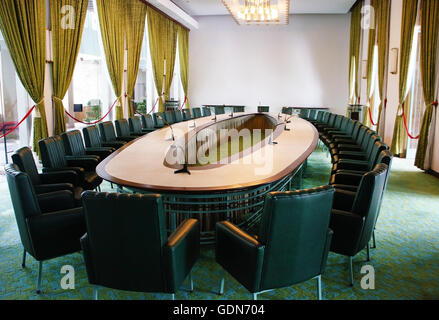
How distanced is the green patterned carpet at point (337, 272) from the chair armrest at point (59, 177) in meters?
0.57

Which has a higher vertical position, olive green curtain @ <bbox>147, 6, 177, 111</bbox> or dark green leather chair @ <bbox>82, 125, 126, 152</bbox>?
olive green curtain @ <bbox>147, 6, 177, 111</bbox>

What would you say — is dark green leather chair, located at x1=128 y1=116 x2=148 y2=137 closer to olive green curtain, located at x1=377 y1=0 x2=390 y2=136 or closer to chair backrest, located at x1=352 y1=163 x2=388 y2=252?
chair backrest, located at x1=352 y1=163 x2=388 y2=252

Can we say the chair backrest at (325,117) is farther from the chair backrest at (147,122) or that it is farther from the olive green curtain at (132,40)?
the olive green curtain at (132,40)

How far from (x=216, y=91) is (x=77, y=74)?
21.3 feet

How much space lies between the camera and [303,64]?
488 inches

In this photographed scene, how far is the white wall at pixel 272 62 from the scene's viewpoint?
12172 millimetres

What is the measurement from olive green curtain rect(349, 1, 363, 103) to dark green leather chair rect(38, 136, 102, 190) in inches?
364

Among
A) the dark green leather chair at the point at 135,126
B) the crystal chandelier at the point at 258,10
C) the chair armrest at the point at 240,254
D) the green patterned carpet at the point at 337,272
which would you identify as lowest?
the green patterned carpet at the point at 337,272

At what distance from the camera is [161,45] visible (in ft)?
33.5

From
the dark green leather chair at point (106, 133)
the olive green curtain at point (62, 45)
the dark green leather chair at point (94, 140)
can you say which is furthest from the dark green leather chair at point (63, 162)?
the olive green curtain at point (62, 45)

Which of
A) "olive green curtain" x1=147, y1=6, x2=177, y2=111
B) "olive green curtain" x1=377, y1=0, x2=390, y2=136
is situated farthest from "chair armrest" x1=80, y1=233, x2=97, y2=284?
"olive green curtain" x1=147, y1=6, x2=177, y2=111

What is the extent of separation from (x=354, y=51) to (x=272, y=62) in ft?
8.81

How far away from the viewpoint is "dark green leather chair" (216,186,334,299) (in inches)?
71.6
